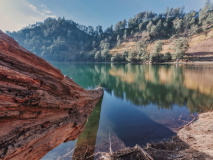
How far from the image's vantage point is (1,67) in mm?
2531

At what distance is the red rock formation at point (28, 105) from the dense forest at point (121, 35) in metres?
59.8

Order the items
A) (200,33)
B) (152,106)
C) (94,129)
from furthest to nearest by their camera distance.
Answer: (200,33) < (152,106) < (94,129)

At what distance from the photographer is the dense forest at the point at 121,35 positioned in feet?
214

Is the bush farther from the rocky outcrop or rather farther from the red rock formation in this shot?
the red rock formation

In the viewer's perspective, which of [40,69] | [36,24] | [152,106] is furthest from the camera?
[36,24]

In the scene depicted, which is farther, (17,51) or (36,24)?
(36,24)

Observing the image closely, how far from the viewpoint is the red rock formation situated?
2.51m

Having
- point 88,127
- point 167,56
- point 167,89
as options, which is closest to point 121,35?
point 167,56

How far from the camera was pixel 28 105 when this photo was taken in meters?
3.04

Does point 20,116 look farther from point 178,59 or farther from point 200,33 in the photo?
point 200,33

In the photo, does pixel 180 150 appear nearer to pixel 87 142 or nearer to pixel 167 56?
pixel 87 142

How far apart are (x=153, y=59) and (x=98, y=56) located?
41.5 m

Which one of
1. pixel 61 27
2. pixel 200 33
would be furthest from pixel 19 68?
pixel 61 27

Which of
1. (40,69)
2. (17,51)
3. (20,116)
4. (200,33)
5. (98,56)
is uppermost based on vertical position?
(200,33)
